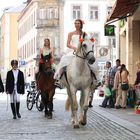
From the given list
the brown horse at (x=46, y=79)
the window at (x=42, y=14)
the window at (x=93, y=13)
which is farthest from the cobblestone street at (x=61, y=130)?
the window at (x=42, y=14)

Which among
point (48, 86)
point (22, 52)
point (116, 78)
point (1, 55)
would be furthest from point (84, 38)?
point (1, 55)

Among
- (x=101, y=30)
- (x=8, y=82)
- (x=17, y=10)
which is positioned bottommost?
(x=8, y=82)

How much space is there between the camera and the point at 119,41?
29766mm

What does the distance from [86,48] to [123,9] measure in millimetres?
9032

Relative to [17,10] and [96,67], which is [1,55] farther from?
[96,67]

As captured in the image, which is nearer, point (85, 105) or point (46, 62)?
point (85, 105)

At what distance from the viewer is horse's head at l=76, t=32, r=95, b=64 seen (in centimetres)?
1360

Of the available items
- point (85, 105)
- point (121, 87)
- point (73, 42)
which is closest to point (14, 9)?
point (121, 87)

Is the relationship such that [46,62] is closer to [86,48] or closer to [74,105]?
[74,105]

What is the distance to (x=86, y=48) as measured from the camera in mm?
13758

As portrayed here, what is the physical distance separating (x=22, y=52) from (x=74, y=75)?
88505 millimetres

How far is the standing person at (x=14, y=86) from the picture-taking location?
17.3 meters

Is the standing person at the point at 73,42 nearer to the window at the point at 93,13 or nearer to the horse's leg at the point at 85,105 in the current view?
the horse's leg at the point at 85,105

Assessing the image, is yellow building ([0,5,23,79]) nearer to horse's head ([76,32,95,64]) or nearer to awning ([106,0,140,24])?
awning ([106,0,140,24])
